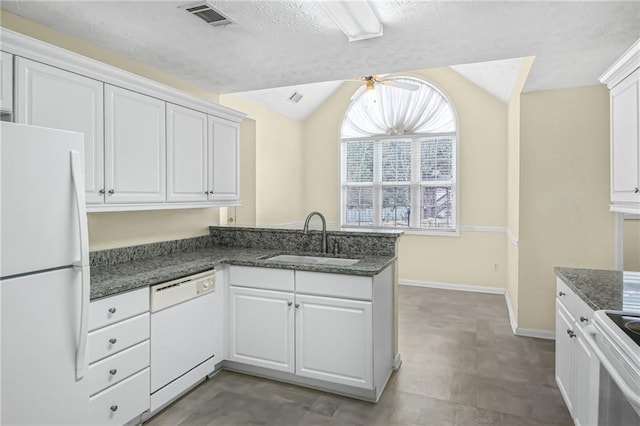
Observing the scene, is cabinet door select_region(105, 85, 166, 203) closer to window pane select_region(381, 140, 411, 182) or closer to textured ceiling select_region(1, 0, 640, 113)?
textured ceiling select_region(1, 0, 640, 113)

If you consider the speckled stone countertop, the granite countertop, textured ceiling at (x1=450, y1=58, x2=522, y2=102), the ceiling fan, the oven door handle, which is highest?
textured ceiling at (x1=450, y1=58, x2=522, y2=102)

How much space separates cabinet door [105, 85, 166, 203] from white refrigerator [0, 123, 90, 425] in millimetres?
736

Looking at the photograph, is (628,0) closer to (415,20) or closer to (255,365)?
(415,20)

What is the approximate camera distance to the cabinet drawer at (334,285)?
2529 mm

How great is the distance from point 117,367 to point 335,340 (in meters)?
1.33

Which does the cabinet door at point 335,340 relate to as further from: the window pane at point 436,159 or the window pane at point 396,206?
the window pane at point 436,159

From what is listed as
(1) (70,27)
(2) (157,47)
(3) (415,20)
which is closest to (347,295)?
(3) (415,20)

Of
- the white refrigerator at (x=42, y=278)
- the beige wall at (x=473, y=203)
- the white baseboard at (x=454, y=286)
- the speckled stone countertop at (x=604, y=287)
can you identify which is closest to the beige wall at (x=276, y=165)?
the beige wall at (x=473, y=203)

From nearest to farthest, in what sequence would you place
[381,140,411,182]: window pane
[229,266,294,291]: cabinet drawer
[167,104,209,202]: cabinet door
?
[229,266,294,291]: cabinet drawer < [167,104,209,202]: cabinet door < [381,140,411,182]: window pane

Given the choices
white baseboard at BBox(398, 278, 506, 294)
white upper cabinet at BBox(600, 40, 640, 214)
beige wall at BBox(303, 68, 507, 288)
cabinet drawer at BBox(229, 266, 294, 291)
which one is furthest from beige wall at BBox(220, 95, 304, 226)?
white upper cabinet at BBox(600, 40, 640, 214)

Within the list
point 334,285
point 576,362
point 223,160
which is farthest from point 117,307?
point 576,362

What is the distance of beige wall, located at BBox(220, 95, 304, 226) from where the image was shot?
18.0 ft

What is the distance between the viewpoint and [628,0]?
2.09 meters

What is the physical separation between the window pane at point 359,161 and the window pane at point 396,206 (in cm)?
41
